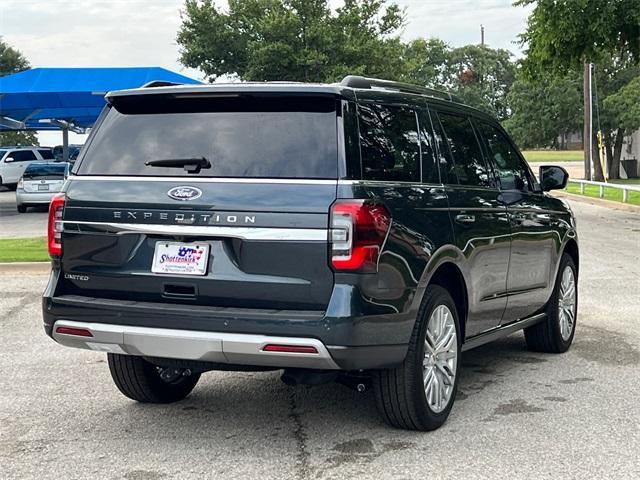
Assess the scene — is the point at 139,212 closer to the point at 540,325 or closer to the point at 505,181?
the point at 505,181

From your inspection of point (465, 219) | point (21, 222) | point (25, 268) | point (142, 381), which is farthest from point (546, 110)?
point (142, 381)

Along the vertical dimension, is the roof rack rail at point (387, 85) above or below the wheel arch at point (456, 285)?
above

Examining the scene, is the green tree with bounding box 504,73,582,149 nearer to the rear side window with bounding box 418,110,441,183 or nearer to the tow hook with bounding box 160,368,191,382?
the rear side window with bounding box 418,110,441,183

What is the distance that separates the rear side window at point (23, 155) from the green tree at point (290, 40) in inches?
326

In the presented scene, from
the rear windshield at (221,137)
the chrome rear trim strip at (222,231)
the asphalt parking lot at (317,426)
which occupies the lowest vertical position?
the asphalt parking lot at (317,426)

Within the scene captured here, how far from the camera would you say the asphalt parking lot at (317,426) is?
14.9ft

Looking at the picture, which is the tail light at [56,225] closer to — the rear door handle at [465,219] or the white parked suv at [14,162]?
the rear door handle at [465,219]

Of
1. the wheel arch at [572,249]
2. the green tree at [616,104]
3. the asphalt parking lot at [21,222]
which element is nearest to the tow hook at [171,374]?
the wheel arch at [572,249]

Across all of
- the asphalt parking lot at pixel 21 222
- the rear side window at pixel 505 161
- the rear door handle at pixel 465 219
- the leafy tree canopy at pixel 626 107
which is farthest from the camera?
the leafy tree canopy at pixel 626 107

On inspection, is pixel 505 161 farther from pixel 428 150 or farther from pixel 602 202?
pixel 602 202

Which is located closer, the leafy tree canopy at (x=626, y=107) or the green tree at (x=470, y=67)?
the leafy tree canopy at (x=626, y=107)

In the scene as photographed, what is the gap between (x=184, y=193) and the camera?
4648 millimetres

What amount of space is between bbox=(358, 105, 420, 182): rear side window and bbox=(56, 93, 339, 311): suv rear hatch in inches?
8.5

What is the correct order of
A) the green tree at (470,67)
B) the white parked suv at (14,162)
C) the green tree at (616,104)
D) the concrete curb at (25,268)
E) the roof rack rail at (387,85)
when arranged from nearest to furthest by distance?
the roof rack rail at (387,85) < the concrete curb at (25,268) < the green tree at (616,104) < the white parked suv at (14,162) < the green tree at (470,67)
